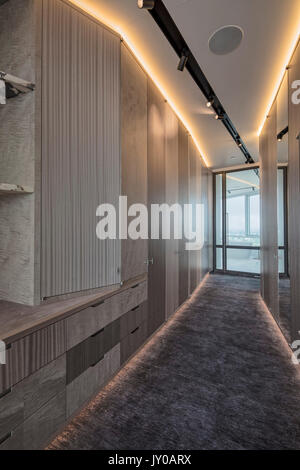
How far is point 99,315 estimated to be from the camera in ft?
5.71

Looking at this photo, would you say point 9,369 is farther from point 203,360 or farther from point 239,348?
point 239,348

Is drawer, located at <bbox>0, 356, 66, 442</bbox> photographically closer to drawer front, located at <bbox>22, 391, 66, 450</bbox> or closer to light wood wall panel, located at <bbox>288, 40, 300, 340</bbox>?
drawer front, located at <bbox>22, 391, 66, 450</bbox>

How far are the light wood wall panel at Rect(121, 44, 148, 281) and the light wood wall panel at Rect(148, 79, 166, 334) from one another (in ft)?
0.55

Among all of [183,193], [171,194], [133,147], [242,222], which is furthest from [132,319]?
[242,222]

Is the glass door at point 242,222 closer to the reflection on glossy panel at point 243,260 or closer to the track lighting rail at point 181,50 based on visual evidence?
the reflection on glossy panel at point 243,260

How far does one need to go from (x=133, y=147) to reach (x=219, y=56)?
4.91ft

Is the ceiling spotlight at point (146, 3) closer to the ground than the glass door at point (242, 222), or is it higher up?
higher up

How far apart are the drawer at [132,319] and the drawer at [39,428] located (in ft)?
2.46

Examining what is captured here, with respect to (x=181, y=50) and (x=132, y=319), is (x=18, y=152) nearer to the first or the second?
(x=132, y=319)

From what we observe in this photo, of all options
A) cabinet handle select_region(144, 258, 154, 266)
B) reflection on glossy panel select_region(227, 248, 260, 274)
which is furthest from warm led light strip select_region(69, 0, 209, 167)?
reflection on glossy panel select_region(227, 248, 260, 274)

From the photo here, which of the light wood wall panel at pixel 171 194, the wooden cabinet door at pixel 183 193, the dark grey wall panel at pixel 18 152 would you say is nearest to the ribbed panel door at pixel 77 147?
the dark grey wall panel at pixel 18 152

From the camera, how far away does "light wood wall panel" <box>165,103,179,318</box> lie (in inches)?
127

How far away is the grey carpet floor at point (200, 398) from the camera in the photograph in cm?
144

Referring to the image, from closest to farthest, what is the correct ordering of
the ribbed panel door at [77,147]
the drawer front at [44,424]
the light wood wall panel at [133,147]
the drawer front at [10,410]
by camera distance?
1. the drawer front at [10,410]
2. the drawer front at [44,424]
3. the ribbed panel door at [77,147]
4. the light wood wall panel at [133,147]
